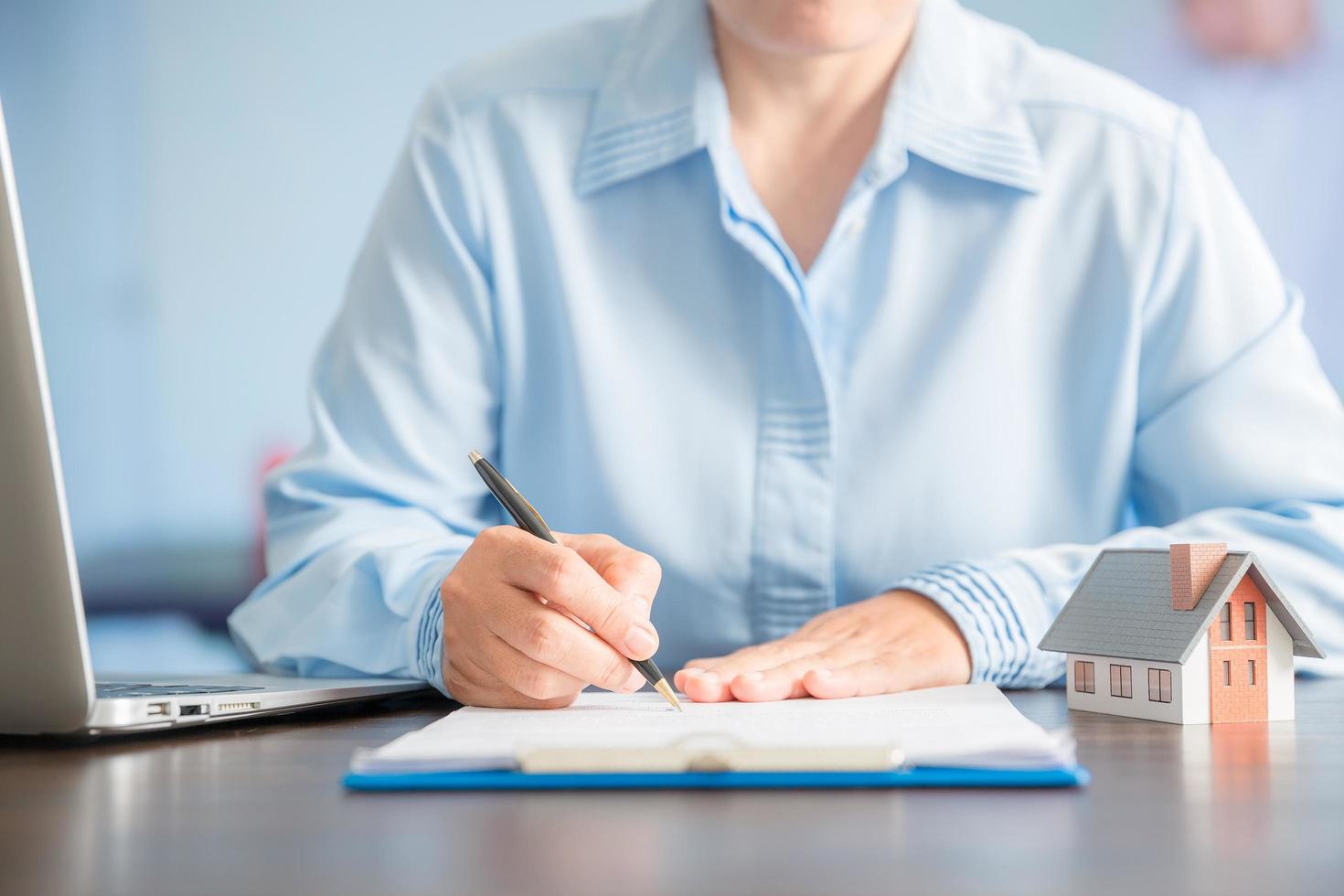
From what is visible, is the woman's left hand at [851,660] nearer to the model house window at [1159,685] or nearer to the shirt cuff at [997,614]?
the shirt cuff at [997,614]

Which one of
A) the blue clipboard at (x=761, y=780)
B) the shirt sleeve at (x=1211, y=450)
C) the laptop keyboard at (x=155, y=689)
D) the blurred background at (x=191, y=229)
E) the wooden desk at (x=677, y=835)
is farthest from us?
the blurred background at (x=191, y=229)

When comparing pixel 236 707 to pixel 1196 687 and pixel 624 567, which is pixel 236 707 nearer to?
pixel 624 567

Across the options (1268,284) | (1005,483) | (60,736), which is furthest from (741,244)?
(60,736)

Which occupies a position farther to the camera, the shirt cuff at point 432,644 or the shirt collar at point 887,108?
the shirt collar at point 887,108

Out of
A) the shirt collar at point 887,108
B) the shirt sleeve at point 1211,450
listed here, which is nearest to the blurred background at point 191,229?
the shirt collar at point 887,108

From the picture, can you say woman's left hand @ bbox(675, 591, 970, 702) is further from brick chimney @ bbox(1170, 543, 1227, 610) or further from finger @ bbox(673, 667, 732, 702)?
brick chimney @ bbox(1170, 543, 1227, 610)

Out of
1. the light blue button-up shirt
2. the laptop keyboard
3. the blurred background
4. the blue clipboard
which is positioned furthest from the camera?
the blurred background

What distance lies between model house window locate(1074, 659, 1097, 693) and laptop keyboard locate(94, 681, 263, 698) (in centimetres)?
53

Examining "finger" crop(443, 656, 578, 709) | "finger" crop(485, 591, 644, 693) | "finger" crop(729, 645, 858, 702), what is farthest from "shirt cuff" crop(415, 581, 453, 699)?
"finger" crop(729, 645, 858, 702)

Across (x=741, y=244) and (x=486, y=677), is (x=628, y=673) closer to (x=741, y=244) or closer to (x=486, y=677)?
(x=486, y=677)

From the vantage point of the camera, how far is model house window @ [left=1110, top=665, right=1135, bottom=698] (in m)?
0.75

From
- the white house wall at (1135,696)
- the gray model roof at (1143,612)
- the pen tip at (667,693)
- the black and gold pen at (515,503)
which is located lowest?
the white house wall at (1135,696)

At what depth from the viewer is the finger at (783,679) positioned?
78 centimetres

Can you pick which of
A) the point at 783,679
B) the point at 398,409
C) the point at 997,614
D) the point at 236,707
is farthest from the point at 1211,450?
the point at 236,707
